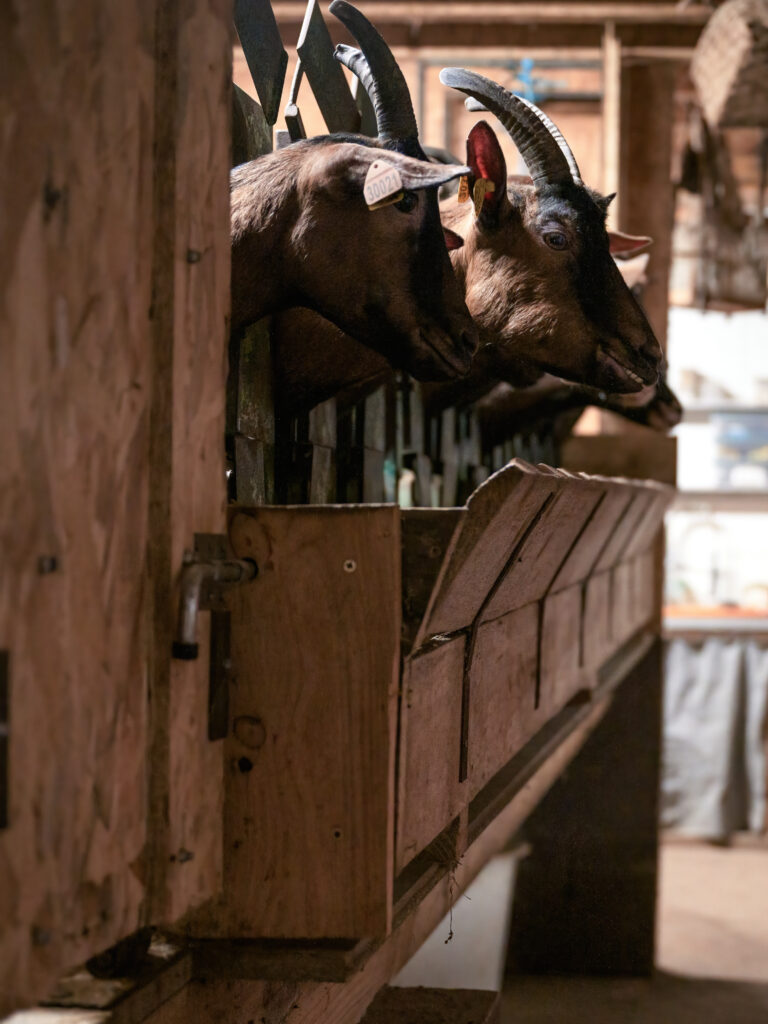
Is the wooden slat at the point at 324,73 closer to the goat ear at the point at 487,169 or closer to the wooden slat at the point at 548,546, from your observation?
the goat ear at the point at 487,169

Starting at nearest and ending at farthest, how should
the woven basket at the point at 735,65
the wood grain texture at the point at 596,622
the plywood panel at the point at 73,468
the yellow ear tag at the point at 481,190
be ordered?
the plywood panel at the point at 73,468 → the yellow ear tag at the point at 481,190 → the wood grain texture at the point at 596,622 → the woven basket at the point at 735,65

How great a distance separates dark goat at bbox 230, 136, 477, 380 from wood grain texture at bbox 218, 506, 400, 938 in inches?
25.4

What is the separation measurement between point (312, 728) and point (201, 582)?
238 millimetres

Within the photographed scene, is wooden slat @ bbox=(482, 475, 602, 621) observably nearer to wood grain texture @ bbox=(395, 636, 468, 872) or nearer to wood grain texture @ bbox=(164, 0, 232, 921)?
wood grain texture @ bbox=(395, 636, 468, 872)

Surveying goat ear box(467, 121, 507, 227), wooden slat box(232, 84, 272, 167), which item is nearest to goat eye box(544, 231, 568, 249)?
goat ear box(467, 121, 507, 227)

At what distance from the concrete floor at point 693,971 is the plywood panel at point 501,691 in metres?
2.84

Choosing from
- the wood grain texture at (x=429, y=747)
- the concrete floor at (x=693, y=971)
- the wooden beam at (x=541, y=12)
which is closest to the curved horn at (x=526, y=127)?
the wood grain texture at (x=429, y=747)

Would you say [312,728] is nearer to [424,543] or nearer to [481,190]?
[424,543]

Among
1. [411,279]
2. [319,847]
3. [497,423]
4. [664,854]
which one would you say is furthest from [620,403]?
[664,854]

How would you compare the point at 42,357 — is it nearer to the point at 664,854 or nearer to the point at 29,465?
the point at 29,465

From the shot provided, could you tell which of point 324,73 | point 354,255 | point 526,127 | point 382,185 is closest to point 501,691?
point 354,255

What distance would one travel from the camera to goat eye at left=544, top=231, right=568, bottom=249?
245cm

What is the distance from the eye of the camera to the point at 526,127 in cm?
251

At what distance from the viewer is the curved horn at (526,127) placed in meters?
2.50
